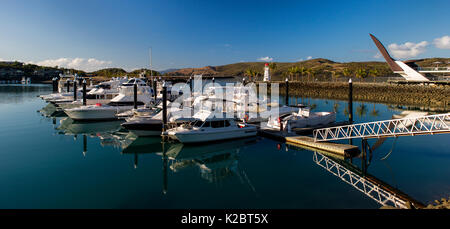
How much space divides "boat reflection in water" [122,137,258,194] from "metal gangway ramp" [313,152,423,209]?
5.14 meters

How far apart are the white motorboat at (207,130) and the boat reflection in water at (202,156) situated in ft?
2.03

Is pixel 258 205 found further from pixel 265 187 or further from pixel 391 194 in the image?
pixel 391 194

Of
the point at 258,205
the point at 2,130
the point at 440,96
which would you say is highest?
the point at 440,96

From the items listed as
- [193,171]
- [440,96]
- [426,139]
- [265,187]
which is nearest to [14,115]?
[193,171]

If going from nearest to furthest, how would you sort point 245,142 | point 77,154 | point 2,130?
1. point 77,154
2. point 245,142
3. point 2,130

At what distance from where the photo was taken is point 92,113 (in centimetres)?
2975

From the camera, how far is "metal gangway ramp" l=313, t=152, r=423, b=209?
1097cm

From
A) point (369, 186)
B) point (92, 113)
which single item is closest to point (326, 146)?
point (369, 186)

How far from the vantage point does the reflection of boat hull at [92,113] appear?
1155 inches

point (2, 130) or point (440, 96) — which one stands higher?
point (440, 96)

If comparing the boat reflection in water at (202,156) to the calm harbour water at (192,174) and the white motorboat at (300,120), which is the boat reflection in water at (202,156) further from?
the white motorboat at (300,120)

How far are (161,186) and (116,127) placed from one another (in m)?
17.0

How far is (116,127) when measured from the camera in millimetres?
27391

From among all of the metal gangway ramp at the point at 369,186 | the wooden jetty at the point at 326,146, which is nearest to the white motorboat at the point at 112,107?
the wooden jetty at the point at 326,146
